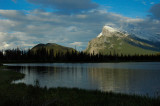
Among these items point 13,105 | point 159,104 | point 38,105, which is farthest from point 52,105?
point 159,104

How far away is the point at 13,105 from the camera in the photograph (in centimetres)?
1426

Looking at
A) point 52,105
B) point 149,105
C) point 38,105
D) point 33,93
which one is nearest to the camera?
point 38,105

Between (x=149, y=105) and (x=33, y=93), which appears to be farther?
(x=33, y=93)

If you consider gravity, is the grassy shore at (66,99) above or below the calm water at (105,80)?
above

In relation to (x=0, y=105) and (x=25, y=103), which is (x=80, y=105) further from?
(x=0, y=105)

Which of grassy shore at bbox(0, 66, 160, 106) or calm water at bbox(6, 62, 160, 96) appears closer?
grassy shore at bbox(0, 66, 160, 106)

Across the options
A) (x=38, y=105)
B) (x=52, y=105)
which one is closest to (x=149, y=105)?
(x=52, y=105)

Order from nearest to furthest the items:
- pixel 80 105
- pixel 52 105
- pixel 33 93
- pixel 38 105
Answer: pixel 38 105 → pixel 52 105 → pixel 80 105 → pixel 33 93

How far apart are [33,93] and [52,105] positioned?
19.9ft

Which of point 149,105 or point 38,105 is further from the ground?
point 38,105

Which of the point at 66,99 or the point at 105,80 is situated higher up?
the point at 66,99

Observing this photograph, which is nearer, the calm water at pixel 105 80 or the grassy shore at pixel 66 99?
the grassy shore at pixel 66 99

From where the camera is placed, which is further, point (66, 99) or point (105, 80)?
point (105, 80)

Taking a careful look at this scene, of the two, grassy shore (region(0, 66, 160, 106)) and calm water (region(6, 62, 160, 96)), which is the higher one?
grassy shore (region(0, 66, 160, 106))
